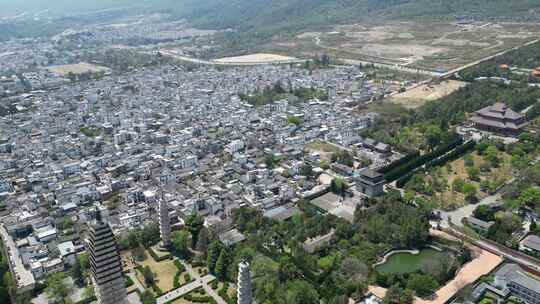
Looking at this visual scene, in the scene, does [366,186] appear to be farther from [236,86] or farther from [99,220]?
[236,86]

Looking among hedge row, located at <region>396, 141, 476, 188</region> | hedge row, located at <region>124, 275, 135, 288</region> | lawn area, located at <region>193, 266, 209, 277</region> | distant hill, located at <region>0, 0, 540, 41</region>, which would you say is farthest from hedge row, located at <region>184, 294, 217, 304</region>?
distant hill, located at <region>0, 0, 540, 41</region>

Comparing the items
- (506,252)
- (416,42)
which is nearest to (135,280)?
(506,252)

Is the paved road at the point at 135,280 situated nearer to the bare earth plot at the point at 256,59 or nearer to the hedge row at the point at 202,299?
the hedge row at the point at 202,299

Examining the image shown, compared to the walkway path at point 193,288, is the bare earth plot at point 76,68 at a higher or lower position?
lower

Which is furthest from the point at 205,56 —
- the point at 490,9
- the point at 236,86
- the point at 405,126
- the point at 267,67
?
the point at 490,9

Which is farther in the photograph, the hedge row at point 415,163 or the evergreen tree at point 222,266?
the hedge row at point 415,163

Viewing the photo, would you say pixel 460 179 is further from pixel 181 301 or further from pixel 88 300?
pixel 88 300

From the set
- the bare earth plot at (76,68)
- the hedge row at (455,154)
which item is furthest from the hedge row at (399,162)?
the bare earth plot at (76,68)
